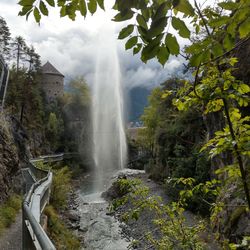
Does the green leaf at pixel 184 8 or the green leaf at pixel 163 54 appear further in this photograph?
the green leaf at pixel 163 54

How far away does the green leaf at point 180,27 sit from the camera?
0.93m

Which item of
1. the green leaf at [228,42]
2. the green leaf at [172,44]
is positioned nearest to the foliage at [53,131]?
the green leaf at [228,42]

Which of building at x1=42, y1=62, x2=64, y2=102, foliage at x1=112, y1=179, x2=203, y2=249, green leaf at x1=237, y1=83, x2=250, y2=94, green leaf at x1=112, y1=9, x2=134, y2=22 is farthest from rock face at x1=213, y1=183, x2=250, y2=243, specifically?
building at x1=42, y1=62, x2=64, y2=102

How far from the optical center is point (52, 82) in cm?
6475

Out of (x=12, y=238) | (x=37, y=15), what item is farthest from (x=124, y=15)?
(x=12, y=238)

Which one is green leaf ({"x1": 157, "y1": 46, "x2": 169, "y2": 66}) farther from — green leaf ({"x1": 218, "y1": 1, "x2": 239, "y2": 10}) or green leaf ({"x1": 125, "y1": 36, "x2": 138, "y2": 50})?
green leaf ({"x1": 218, "y1": 1, "x2": 239, "y2": 10})

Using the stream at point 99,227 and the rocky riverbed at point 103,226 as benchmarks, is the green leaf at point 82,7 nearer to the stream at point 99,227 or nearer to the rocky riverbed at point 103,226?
the rocky riverbed at point 103,226

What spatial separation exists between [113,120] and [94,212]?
38.9 meters

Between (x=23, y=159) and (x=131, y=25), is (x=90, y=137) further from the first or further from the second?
(x=131, y=25)

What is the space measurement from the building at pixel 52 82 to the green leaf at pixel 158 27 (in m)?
63.4

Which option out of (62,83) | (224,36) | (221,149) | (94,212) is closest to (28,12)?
(224,36)

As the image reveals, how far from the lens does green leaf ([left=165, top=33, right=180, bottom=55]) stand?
96 cm

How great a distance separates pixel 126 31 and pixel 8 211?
34.3ft

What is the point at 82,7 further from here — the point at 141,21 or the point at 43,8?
the point at 141,21
